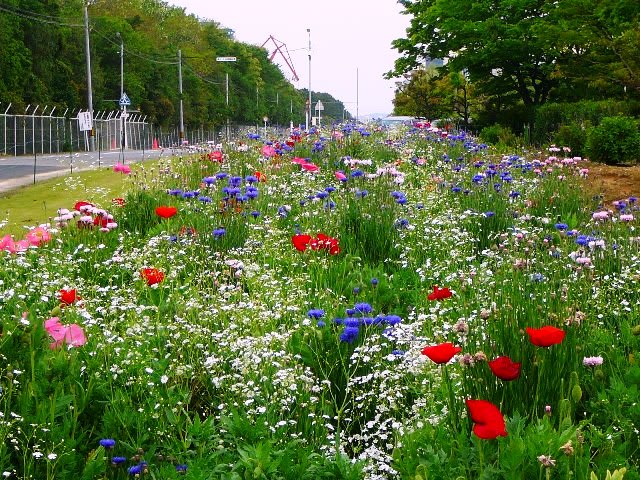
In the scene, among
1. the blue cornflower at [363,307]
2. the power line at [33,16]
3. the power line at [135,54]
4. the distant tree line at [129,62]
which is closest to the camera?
the blue cornflower at [363,307]

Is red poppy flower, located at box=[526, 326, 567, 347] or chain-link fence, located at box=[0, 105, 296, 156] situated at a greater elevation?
chain-link fence, located at box=[0, 105, 296, 156]

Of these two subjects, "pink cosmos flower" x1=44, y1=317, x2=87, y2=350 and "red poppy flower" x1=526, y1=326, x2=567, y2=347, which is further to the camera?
"pink cosmos flower" x1=44, y1=317, x2=87, y2=350

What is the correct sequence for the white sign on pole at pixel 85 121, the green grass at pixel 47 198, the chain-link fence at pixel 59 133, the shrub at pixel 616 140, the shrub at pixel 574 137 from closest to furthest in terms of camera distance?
the green grass at pixel 47 198 < the shrub at pixel 616 140 < the shrub at pixel 574 137 < the chain-link fence at pixel 59 133 < the white sign on pole at pixel 85 121

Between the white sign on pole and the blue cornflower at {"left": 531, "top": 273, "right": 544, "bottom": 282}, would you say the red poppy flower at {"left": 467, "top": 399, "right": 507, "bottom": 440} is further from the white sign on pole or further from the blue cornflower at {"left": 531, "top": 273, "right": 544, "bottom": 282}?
the white sign on pole

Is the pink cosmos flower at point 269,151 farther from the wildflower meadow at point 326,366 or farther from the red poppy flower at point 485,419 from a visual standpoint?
the red poppy flower at point 485,419

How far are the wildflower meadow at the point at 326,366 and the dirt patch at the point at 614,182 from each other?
4.79m

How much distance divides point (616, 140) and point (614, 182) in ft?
15.6

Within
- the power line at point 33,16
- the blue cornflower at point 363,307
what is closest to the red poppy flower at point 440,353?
the blue cornflower at point 363,307

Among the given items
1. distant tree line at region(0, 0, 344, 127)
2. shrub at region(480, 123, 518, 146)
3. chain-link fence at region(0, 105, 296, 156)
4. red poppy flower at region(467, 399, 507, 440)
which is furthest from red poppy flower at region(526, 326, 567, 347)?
distant tree line at region(0, 0, 344, 127)

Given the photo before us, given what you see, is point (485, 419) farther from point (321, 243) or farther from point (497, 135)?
point (497, 135)

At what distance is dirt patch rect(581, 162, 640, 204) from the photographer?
10.7m

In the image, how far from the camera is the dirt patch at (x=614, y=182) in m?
10.7

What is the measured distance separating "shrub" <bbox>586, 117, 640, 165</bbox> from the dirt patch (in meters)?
2.09

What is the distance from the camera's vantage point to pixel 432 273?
570cm
